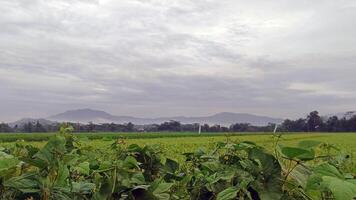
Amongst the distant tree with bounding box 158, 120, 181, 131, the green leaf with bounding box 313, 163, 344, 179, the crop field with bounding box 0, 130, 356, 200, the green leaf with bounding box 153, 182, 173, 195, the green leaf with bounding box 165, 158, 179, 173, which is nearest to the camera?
the green leaf with bounding box 313, 163, 344, 179

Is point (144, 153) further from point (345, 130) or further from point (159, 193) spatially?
point (345, 130)

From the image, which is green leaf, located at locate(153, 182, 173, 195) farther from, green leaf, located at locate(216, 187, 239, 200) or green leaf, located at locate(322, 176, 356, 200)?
green leaf, located at locate(322, 176, 356, 200)

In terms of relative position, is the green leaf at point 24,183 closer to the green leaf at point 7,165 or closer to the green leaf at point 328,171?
the green leaf at point 7,165

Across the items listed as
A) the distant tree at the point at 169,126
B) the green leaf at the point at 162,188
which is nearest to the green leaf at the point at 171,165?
the green leaf at the point at 162,188

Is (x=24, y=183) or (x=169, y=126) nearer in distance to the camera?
(x=24, y=183)

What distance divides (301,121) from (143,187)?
78.5 meters

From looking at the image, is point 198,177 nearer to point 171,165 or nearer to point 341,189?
point 171,165

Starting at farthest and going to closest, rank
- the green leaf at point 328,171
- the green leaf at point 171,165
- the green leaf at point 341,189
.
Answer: the green leaf at point 171,165, the green leaf at point 328,171, the green leaf at point 341,189

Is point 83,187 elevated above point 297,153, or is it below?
below

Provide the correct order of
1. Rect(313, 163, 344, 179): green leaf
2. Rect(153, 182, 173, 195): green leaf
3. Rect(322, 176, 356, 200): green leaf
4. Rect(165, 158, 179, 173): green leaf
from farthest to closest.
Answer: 1. Rect(165, 158, 179, 173): green leaf
2. Rect(153, 182, 173, 195): green leaf
3. Rect(313, 163, 344, 179): green leaf
4. Rect(322, 176, 356, 200): green leaf

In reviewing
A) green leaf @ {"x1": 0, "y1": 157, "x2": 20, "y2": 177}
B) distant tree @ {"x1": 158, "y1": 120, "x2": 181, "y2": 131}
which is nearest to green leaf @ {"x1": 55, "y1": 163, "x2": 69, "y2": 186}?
green leaf @ {"x1": 0, "y1": 157, "x2": 20, "y2": 177}

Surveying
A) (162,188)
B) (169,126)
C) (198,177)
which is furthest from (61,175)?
(169,126)

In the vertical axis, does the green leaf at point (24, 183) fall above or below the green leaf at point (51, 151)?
below

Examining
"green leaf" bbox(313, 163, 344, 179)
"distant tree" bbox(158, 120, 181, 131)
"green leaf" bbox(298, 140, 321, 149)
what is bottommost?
"green leaf" bbox(313, 163, 344, 179)
